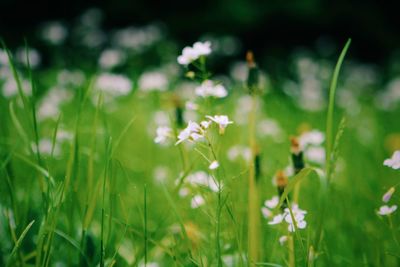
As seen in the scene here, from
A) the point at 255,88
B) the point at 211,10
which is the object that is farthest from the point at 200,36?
the point at 255,88

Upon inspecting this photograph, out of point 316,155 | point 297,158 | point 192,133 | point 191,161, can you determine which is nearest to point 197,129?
point 192,133

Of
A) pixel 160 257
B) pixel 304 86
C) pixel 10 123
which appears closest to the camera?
pixel 160 257

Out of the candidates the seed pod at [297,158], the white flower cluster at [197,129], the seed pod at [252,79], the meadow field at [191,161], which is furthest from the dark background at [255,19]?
the white flower cluster at [197,129]

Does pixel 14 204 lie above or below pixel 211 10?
below

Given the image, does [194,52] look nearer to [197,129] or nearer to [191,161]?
[197,129]

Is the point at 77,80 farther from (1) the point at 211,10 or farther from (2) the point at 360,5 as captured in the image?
(2) the point at 360,5

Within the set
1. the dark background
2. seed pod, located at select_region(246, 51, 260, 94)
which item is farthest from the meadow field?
the dark background

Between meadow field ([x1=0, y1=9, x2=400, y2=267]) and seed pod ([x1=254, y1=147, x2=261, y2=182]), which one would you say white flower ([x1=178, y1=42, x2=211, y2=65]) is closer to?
meadow field ([x1=0, y1=9, x2=400, y2=267])
